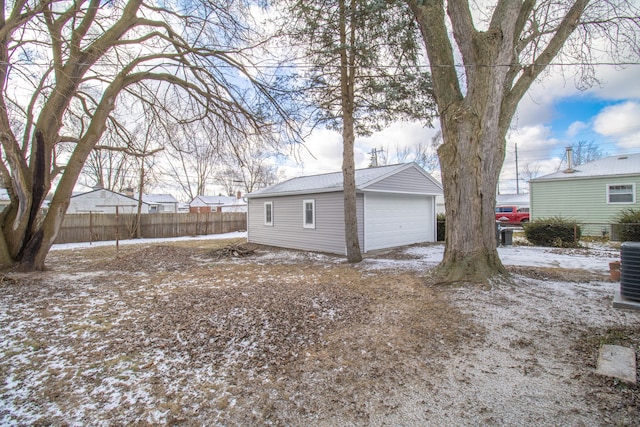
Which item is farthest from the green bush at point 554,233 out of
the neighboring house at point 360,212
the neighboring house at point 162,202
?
the neighboring house at point 162,202

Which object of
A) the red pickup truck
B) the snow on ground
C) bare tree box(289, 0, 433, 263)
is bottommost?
the snow on ground

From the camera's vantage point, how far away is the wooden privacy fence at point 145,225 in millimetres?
15156

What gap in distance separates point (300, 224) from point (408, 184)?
4520mm

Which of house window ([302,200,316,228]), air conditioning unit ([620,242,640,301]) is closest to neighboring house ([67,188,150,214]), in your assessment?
house window ([302,200,316,228])

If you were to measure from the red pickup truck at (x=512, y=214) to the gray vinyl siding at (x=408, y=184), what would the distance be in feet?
42.5

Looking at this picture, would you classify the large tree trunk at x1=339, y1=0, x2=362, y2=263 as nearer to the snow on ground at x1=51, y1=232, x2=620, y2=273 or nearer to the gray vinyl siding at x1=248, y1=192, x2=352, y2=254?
the snow on ground at x1=51, y1=232, x2=620, y2=273

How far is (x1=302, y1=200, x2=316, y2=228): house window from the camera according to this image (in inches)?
441

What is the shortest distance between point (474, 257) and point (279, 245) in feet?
28.6

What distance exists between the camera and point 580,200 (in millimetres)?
14367

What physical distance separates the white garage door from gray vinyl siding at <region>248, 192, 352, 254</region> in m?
0.55

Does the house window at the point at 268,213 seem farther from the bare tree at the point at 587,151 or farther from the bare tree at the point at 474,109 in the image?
the bare tree at the point at 587,151

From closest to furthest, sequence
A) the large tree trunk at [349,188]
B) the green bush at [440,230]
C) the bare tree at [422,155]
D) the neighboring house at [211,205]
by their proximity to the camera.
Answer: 1. the large tree trunk at [349,188]
2. the green bush at [440,230]
3. the bare tree at [422,155]
4. the neighboring house at [211,205]

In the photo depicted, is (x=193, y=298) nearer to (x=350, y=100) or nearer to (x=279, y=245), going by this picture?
(x=350, y=100)

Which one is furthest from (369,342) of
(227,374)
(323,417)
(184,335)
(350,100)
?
(350,100)
